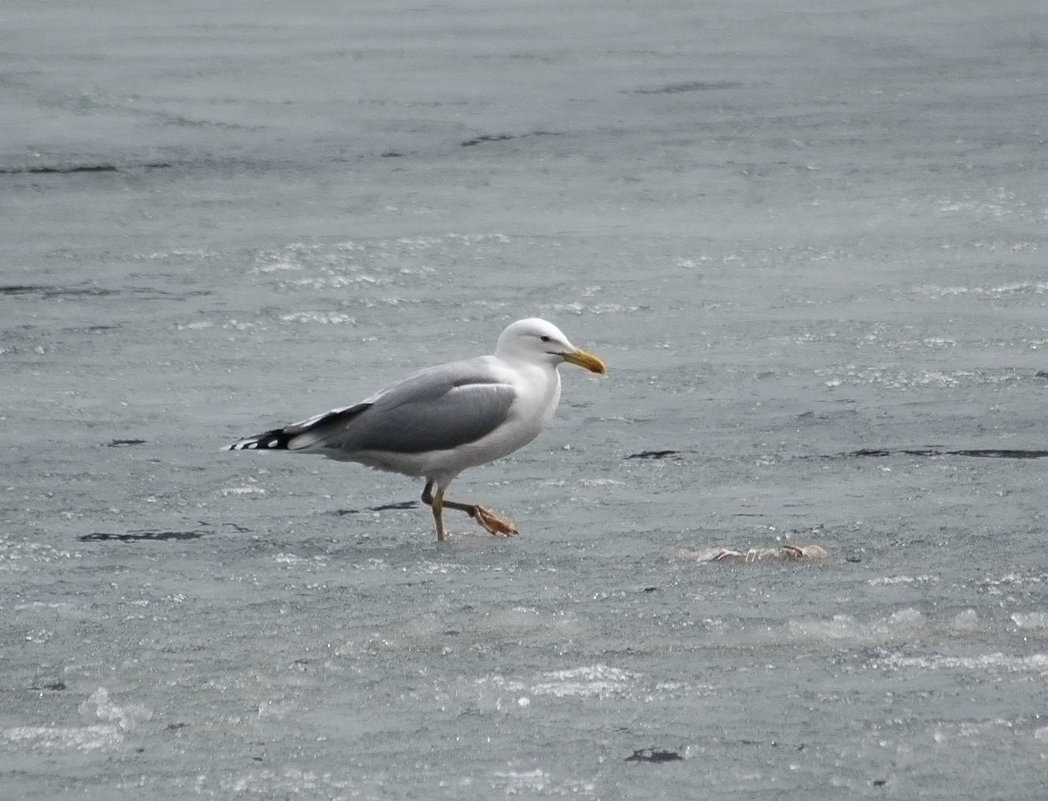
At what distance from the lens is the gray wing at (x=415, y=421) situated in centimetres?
560

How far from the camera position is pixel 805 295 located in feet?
25.5

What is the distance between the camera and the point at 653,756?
3.68 m

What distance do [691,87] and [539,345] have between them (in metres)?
4.73

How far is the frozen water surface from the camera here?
3.86 meters

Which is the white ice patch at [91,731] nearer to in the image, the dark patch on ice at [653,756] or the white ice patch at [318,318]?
the dark patch on ice at [653,756]

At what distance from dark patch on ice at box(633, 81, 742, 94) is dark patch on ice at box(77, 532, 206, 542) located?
543 cm

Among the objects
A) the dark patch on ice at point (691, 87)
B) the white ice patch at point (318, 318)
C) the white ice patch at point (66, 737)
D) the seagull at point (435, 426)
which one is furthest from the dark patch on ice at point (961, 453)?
the dark patch on ice at point (691, 87)

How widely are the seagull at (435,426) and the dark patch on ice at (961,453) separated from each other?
103cm

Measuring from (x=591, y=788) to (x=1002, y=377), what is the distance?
3638 mm

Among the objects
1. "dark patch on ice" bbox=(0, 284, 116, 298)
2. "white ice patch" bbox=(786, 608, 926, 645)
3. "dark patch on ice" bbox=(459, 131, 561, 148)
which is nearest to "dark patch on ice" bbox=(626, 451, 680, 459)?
"white ice patch" bbox=(786, 608, 926, 645)

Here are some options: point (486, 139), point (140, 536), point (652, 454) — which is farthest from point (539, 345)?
point (486, 139)

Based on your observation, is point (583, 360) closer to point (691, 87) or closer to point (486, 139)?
point (486, 139)

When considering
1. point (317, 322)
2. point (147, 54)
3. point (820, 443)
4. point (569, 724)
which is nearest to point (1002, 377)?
point (820, 443)

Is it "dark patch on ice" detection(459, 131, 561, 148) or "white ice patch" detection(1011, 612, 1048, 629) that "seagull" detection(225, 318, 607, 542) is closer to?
"white ice patch" detection(1011, 612, 1048, 629)
